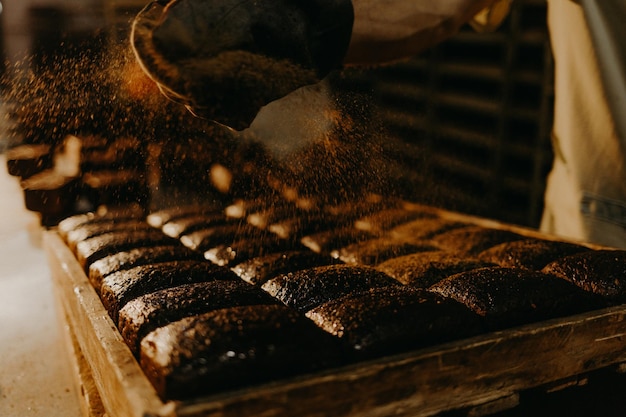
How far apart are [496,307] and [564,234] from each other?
1790mm

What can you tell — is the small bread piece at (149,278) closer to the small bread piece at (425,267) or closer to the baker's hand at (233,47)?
the small bread piece at (425,267)

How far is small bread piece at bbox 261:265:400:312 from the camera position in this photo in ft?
7.18

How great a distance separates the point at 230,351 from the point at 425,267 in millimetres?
1136

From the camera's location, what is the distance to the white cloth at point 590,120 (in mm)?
2822

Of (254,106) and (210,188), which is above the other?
(254,106)

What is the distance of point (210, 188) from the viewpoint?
19.9 feet

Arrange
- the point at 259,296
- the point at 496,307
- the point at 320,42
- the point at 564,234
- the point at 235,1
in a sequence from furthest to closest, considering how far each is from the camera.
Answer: the point at 564,234 < the point at 259,296 < the point at 496,307 < the point at 320,42 < the point at 235,1

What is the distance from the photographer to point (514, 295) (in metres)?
2.06

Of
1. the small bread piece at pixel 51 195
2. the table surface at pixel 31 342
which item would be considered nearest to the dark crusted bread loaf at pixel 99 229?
the table surface at pixel 31 342

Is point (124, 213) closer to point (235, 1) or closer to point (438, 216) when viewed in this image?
point (438, 216)

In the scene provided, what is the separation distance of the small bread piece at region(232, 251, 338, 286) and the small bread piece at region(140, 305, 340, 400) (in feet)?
2.11

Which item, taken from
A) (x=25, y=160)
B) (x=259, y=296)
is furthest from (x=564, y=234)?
(x=25, y=160)

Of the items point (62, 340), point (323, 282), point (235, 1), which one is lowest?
point (62, 340)

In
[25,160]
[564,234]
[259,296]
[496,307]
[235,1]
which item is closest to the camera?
[235,1]
